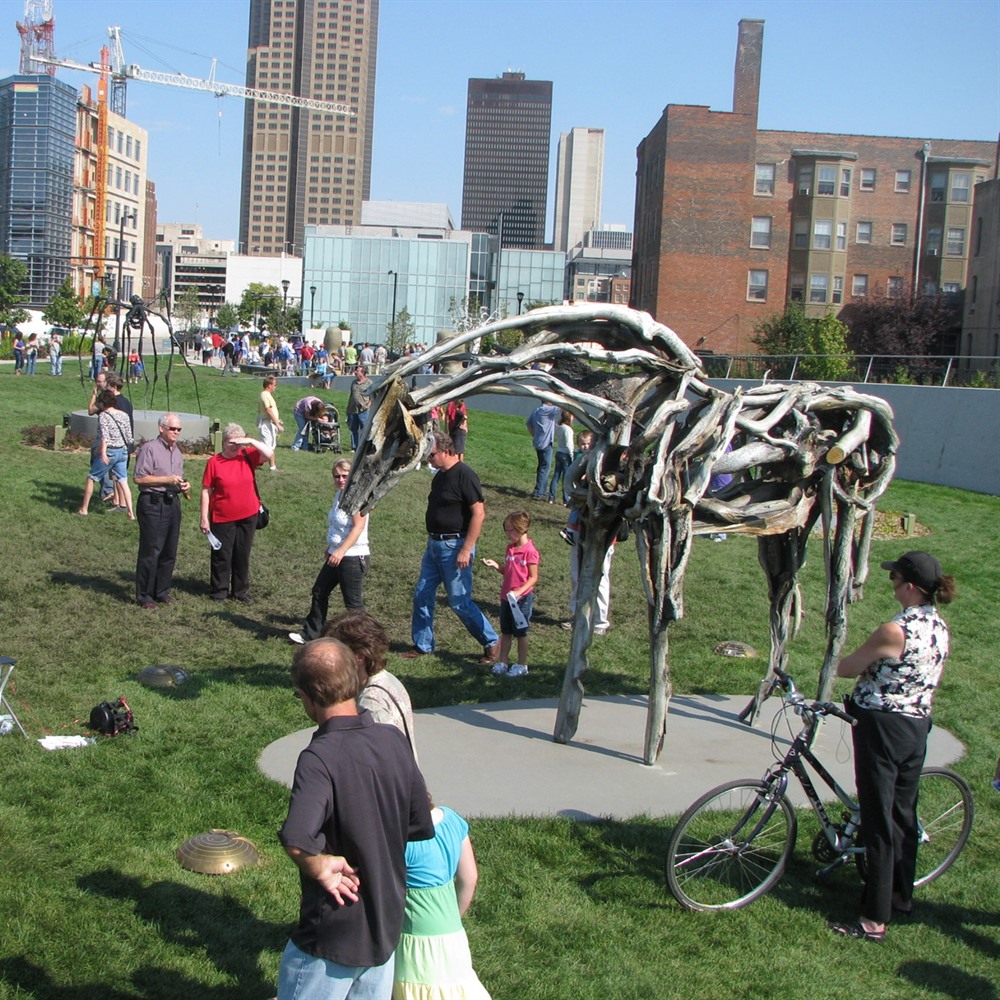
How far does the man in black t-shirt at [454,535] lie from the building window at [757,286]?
48.7m

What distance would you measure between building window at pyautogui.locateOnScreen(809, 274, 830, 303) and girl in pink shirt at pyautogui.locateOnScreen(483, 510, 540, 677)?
4896 cm

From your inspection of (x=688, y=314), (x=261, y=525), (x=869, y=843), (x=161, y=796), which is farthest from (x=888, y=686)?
(x=688, y=314)

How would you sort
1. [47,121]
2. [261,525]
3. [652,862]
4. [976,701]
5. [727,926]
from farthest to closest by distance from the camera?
[47,121], [261,525], [976,701], [652,862], [727,926]

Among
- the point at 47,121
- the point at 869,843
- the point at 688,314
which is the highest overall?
the point at 47,121

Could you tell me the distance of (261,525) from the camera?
11.8 m

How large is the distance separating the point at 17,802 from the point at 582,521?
154 inches

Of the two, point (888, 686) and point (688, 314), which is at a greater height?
point (688, 314)

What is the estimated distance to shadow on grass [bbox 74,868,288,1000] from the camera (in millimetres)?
4652

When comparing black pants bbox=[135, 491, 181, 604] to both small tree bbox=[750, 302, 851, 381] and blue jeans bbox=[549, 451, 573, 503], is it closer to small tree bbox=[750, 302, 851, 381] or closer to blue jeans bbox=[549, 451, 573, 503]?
blue jeans bbox=[549, 451, 573, 503]

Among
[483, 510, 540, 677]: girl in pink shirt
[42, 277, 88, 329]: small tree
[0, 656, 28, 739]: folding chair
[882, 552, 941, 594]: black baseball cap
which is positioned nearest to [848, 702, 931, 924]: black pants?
[882, 552, 941, 594]: black baseball cap

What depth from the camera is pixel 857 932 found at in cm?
548

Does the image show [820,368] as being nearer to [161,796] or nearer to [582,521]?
[582,521]

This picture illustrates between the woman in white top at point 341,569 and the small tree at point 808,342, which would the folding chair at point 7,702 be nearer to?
the woman in white top at point 341,569

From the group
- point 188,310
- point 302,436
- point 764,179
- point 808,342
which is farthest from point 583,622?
point 188,310
